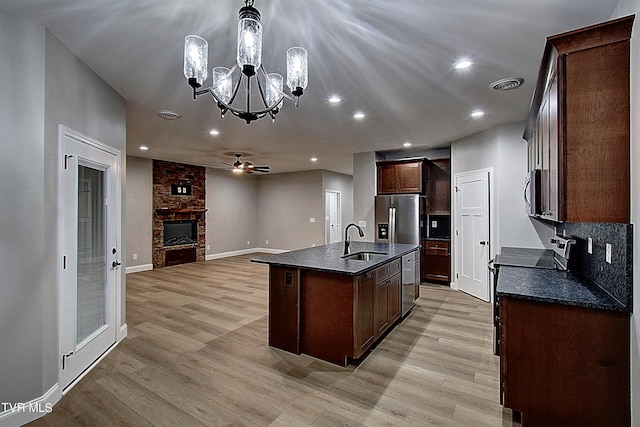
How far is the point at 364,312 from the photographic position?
2.95 meters

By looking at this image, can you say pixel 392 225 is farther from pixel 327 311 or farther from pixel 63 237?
pixel 63 237

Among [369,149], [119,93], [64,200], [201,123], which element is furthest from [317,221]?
→ [64,200]

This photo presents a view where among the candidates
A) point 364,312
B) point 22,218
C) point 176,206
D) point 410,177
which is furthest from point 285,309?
point 176,206

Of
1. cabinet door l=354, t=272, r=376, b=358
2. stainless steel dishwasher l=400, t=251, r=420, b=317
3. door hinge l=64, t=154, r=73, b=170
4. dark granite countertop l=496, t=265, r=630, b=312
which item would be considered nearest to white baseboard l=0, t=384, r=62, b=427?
door hinge l=64, t=154, r=73, b=170

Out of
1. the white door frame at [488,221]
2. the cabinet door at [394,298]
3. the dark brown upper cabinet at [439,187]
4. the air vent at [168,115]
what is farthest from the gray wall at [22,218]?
the dark brown upper cabinet at [439,187]

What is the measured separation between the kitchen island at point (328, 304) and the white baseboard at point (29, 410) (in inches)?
68.8

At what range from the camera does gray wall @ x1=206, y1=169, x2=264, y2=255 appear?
898 cm

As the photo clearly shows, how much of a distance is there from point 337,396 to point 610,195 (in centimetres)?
220

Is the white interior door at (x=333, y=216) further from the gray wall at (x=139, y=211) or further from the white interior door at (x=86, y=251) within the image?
the white interior door at (x=86, y=251)

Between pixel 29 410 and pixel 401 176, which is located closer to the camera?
pixel 29 410

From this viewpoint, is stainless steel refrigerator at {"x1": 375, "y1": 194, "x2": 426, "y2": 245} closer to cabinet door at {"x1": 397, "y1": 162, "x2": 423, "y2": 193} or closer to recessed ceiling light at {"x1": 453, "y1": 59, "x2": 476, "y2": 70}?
Answer: cabinet door at {"x1": 397, "y1": 162, "x2": 423, "y2": 193}

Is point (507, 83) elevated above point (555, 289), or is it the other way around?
point (507, 83)

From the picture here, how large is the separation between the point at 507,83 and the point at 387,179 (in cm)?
335

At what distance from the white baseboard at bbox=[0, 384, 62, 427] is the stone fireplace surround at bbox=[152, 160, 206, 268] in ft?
18.4
